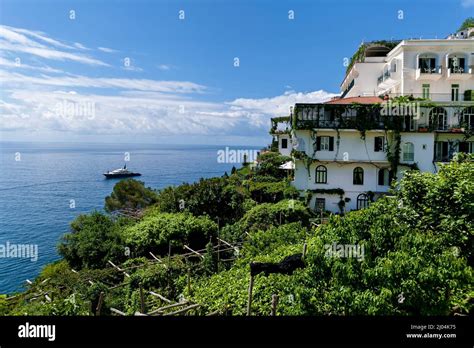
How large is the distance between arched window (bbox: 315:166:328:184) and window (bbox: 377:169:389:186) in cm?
199

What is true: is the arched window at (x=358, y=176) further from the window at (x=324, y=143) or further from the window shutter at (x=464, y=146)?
the window shutter at (x=464, y=146)

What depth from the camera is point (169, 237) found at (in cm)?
987

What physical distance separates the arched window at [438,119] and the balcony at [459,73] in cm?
167

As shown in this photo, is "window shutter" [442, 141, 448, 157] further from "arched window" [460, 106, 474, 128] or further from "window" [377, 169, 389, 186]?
"window" [377, 169, 389, 186]

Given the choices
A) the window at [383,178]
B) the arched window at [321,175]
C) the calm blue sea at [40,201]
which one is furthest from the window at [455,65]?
the calm blue sea at [40,201]

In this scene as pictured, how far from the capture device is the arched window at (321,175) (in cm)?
1434

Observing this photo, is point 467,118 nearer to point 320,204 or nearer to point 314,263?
point 320,204

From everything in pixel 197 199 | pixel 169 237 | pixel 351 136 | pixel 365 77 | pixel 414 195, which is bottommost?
pixel 169 237

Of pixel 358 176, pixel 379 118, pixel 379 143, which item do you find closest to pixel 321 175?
pixel 358 176

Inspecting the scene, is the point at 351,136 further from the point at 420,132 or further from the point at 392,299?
the point at 392,299

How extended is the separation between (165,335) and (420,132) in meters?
13.8

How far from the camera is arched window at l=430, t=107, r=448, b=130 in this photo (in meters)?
13.6

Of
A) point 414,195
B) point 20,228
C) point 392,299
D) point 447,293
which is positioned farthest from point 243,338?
point 20,228

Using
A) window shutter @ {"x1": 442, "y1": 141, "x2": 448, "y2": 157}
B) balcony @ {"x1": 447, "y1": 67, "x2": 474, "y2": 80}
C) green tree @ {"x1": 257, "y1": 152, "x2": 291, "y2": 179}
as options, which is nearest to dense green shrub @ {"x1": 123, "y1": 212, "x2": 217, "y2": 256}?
green tree @ {"x1": 257, "y1": 152, "x2": 291, "y2": 179}
